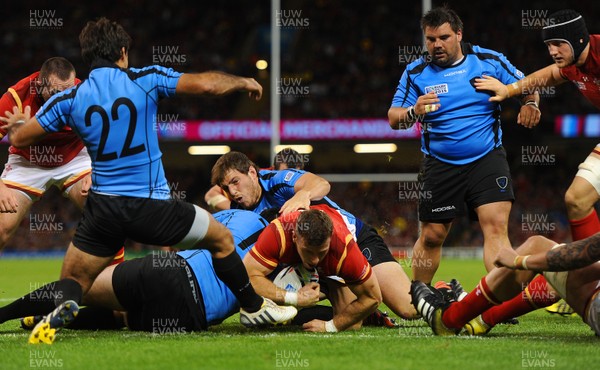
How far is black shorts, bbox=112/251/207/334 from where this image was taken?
5.56m

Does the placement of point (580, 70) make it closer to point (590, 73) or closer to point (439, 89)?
point (590, 73)

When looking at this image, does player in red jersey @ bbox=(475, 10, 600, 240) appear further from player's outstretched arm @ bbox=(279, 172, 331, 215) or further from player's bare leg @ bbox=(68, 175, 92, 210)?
Result: player's bare leg @ bbox=(68, 175, 92, 210)

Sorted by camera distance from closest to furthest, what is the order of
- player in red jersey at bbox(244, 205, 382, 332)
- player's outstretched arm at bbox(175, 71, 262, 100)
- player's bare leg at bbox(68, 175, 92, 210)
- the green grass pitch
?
1. the green grass pitch
2. player's outstretched arm at bbox(175, 71, 262, 100)
3. player in red jersey at bbox(244, 205, 382, 332)
4. player's bare leg at bbox(68, 175, 92, 210)

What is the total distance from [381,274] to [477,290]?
5.71 ft

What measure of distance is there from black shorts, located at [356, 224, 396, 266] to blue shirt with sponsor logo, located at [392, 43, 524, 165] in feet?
2.99

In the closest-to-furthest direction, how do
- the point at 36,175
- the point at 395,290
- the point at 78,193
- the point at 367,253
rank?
the point at 395,290
the point at 367,253
the point at 36,175
the point at 78,193

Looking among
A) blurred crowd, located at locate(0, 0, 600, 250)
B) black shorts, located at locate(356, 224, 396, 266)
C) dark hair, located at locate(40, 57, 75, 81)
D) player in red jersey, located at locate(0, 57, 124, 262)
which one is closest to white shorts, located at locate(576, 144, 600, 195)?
black shorts, located at locate(356, 224, 396, 266)

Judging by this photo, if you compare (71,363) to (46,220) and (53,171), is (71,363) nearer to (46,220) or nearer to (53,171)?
(53,171)

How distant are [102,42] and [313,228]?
5.69ft

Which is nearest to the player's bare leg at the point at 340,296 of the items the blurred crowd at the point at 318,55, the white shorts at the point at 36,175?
the white shorts at the point at 36,175

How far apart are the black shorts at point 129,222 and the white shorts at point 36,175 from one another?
2.38 m

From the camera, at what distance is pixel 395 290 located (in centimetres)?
654

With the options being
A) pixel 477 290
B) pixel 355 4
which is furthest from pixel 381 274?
pixel 355 4

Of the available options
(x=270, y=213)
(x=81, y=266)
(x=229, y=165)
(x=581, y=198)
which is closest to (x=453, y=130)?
(x=581, y=198)
